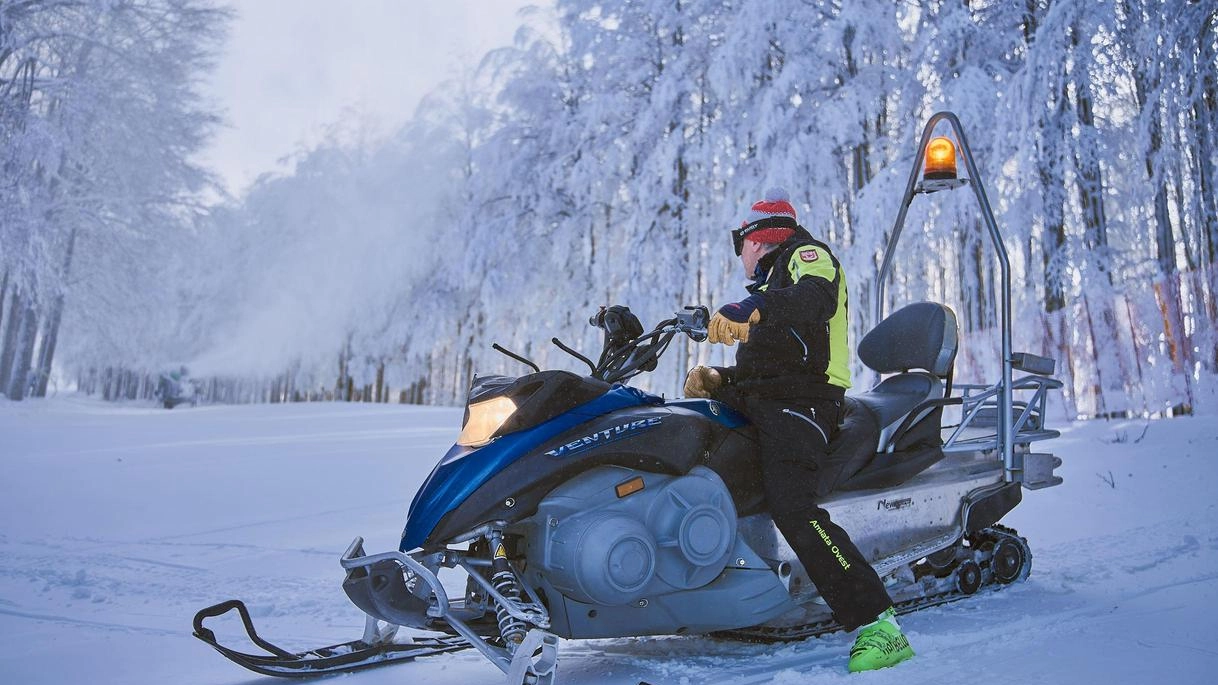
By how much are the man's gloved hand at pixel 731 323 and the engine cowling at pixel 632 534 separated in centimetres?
49

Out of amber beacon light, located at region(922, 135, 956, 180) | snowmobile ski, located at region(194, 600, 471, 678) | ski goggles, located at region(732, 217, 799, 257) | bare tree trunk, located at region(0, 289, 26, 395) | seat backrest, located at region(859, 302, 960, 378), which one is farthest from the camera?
bare tree trunk, located at region(0, 289, 26, 395)

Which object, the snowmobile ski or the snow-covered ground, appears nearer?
the snowmobile ski

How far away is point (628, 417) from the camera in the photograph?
9.48ft

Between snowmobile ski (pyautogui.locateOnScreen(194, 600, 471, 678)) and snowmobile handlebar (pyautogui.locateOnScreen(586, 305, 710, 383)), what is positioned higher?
snowmobile handlebar (pyautogui.locateOnScreen(586, 305, 710, 383))

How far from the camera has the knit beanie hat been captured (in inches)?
131

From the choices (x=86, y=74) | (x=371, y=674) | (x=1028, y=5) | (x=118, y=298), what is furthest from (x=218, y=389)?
(x=371, y=674)

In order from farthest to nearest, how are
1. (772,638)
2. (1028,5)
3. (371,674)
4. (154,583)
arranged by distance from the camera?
(1028,5) < (154,583) < (772,638) < (371,674)

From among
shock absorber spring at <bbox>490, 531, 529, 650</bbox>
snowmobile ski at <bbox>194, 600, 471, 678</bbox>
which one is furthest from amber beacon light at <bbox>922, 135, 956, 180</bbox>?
snowmobile ski at <bbox>194, 600, 471, 678</bbox>

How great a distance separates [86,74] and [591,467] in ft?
67.3

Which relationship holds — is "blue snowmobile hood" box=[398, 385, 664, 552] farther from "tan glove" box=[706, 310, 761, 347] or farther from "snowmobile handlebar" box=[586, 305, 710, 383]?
"tan glove" box=[706, 310, 761, 347]

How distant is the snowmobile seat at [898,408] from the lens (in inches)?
132

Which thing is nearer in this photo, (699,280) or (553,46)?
(699,280)

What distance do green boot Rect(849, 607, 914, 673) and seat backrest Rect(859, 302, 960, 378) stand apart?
1279 mm

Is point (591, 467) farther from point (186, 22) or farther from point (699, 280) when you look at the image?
point (186, 22)
